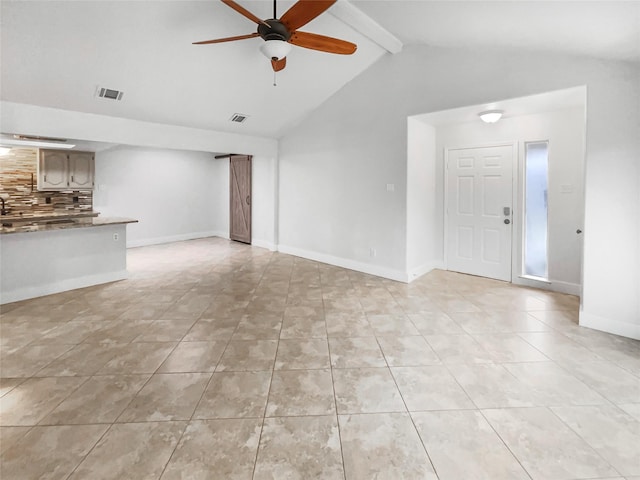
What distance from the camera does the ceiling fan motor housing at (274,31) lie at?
250cm

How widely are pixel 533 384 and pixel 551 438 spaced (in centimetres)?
57

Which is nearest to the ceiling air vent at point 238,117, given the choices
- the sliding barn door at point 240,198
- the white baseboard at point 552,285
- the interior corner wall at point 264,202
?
the interior corner wall at point 264,202

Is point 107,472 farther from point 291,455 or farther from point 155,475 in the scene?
point 291,455

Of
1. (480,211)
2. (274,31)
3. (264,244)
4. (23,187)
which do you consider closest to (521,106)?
(480,211)

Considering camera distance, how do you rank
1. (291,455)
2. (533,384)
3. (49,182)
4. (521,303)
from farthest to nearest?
(49,182) < (521,303) < (533,384) < (291,455)

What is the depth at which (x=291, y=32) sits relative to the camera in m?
2.60

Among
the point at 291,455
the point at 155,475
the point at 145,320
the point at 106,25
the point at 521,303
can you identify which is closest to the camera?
the point at 155,475

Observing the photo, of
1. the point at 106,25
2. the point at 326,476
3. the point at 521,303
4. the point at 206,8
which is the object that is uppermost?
the point at 206,8

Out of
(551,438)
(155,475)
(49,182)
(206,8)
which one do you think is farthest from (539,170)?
(49,182)

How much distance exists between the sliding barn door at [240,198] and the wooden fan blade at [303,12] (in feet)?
18.1

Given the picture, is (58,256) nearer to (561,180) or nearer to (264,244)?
(264,244)

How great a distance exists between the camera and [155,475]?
5.12 ft

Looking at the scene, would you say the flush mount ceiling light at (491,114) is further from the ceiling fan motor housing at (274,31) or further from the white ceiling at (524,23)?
the ceiling fan motor housing at (274,31)

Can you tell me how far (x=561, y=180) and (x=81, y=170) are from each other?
26.4ft
